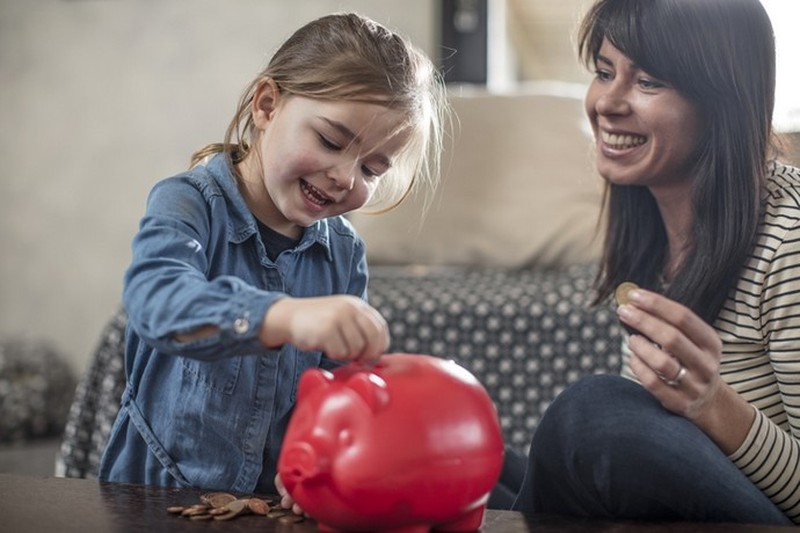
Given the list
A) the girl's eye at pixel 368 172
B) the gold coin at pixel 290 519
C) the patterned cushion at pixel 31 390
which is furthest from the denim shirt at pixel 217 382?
the patterned cushion at pixel 31 390

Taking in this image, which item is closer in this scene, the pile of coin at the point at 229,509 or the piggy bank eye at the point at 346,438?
the piggy bank eye at the point at 346,438

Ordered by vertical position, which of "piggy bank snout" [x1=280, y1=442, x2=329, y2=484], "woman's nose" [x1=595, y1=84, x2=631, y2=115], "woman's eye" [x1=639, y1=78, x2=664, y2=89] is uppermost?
"woman's eye" [x1=639, y1=78, x2=664, y2=89]

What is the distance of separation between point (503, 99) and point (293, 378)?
1502 millimetres

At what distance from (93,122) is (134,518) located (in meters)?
2.48

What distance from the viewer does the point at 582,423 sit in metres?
1.04

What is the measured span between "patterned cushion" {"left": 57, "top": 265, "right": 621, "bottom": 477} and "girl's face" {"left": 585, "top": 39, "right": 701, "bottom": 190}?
74 centimetres

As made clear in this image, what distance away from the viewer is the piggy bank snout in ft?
2.47

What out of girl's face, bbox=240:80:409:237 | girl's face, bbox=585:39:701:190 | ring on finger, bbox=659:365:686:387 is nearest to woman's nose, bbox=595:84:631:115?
girl's face, bbox=585:39:701:190

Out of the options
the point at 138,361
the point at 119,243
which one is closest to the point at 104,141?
the point at 119,243

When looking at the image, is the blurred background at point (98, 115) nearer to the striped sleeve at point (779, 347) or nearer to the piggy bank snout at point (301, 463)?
the striped sleeve at point (779, 347)

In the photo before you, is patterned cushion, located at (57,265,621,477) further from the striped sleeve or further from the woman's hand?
the woman's hand

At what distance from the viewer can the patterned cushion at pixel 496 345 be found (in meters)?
2.02

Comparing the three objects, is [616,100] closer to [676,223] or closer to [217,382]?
[676,223]

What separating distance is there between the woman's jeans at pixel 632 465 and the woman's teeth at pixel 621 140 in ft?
1.09
